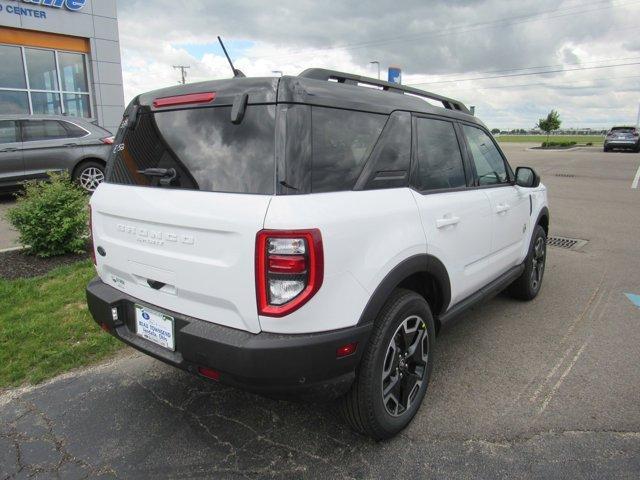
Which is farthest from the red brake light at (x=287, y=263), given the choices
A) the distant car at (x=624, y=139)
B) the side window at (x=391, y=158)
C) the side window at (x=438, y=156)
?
the distant car at (x=624, y=139)

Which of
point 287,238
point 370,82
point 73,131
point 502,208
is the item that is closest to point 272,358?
point 287,238

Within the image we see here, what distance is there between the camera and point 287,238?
2.00m

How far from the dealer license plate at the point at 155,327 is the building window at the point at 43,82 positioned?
612 inches

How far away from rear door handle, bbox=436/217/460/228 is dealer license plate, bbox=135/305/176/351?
5.09 ft

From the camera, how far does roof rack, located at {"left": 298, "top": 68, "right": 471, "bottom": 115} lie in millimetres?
2506

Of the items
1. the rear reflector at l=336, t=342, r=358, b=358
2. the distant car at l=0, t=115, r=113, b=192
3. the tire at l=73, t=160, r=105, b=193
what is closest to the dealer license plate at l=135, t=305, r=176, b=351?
the rear reflector at l=336, t=342, r=358, b=358

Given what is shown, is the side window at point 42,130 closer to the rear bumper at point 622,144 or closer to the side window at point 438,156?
the side window at point 438,156

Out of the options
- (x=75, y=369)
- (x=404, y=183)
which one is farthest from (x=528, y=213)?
(x=75, y=369)

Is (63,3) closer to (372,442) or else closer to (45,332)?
(45,332)

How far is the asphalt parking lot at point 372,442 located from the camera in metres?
2.45

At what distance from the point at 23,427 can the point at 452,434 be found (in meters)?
2.44

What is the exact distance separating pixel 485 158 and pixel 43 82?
16.3 m

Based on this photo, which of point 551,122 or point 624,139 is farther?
point 551,122

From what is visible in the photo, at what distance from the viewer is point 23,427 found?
110 inches
